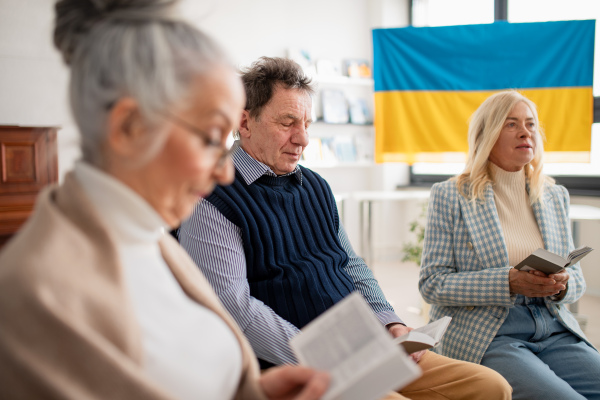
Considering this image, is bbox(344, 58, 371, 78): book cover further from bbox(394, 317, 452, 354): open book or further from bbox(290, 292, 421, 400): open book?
bbox(290, 292, 421, 400): open book

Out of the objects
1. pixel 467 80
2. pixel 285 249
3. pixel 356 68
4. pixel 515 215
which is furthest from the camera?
pixel 356 68

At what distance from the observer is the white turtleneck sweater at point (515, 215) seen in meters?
1.90

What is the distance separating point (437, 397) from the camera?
1.47 m

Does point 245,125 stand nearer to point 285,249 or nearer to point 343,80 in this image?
point 285,249

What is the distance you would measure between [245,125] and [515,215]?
1084 millimetres

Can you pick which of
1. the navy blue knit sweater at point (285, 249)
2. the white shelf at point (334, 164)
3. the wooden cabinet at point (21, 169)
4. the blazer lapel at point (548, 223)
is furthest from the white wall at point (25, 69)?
the blazer lapel at point (548, 223)

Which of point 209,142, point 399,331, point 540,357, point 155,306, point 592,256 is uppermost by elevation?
point 209,142

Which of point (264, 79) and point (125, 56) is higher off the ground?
point (264, 79)

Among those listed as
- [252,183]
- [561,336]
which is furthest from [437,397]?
[252,183]

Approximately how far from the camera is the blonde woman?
5.41ft

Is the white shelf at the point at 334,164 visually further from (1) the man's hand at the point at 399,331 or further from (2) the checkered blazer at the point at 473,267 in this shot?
(1) the man's hand at the point at 399,331

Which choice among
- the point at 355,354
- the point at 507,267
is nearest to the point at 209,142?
the point at 355,354

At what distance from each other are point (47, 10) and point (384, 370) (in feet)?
15.3

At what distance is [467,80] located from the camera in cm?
435
